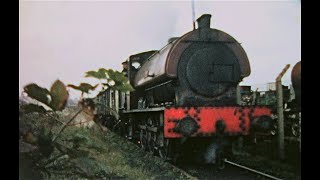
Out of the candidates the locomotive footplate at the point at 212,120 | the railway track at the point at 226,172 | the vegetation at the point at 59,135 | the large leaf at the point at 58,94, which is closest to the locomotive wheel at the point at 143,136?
the railway track at the point at 226,172

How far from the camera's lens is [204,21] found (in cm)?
473

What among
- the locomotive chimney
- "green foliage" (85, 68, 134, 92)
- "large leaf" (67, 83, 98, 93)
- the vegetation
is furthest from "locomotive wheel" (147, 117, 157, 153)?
"large leaf" (67, 83, 98, 93)

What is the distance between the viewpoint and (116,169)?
4.42m

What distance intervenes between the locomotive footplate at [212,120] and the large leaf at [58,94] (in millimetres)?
1802

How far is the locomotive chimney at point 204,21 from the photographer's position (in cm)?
469

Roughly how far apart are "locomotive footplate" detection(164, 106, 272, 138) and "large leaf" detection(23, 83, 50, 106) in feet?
6.21

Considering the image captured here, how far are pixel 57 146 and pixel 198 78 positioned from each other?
92.2 inches

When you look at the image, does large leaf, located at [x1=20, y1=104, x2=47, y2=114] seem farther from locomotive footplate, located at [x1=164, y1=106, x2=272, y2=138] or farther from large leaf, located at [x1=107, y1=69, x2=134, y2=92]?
locomotive footplate, located at [x1=164, y1=106, x2=272, y2=138]

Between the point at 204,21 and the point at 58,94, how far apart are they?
7.80ft

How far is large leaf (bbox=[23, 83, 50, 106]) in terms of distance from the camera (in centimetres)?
314

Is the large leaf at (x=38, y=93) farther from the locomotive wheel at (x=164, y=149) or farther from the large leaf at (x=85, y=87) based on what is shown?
the locomotive wheel at (x=164, y=149)

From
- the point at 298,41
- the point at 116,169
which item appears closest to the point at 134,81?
the point at 116,169
